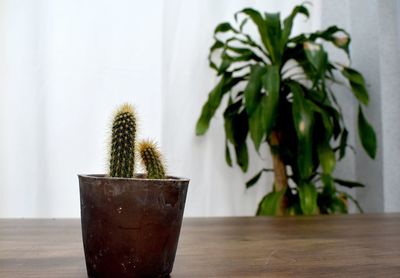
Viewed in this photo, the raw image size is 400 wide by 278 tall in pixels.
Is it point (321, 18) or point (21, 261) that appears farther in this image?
point (321, 18)

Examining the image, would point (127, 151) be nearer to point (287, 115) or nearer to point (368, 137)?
point (287, 115)

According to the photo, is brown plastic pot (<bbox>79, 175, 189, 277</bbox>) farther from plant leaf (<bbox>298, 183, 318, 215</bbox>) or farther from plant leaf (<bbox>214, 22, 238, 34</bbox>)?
plant leaf (<bbox>214, 22, 238, 34</bbox>)

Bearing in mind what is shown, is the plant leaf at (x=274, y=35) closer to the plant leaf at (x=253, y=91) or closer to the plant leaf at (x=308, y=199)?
the plant leaf at (x=253, y=91)

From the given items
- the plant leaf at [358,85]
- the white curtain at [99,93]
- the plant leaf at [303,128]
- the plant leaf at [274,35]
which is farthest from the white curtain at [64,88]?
the plant leaf at [358,85]

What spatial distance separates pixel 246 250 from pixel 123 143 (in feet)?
0.96

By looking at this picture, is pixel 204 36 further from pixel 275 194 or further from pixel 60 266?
pixel 60 266

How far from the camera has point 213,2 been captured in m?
1.94

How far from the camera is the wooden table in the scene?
0.45 m

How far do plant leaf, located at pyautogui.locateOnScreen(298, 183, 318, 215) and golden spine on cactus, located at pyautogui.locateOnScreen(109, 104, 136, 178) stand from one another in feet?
4.19

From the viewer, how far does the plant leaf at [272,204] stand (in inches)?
63.7

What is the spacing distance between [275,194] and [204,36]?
866 millimetres

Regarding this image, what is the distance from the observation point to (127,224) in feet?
1.29

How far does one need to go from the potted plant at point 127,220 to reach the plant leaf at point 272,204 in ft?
4.12

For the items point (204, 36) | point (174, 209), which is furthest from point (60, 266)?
point (204, 36)
